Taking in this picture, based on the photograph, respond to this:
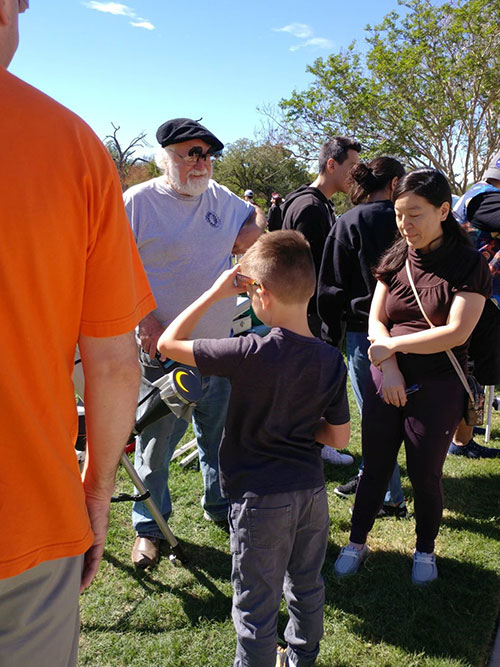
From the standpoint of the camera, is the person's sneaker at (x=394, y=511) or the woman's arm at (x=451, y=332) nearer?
the woman's arm at (x=451, y=332)

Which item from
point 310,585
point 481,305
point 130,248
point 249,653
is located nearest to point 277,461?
point 310,585

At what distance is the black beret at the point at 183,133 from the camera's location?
114 inches

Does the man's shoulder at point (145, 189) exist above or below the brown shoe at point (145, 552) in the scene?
above

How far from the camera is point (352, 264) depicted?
11.0 ft

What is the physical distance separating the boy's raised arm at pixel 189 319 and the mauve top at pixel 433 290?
1.10 m

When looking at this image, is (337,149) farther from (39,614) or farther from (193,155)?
(39,614)

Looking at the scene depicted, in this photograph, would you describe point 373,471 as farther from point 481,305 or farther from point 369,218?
point 369,218

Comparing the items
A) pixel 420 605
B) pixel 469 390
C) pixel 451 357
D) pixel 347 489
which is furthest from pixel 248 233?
pixel 420 605

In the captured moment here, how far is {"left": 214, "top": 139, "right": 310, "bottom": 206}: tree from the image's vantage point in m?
38.6

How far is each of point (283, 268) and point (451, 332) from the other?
105 cm

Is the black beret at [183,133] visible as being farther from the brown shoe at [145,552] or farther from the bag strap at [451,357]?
the brown shoe at [145,552]

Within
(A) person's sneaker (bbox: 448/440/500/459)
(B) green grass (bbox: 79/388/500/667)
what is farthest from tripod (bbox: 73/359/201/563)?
(A) person's sneaker (bbox: 448/440/500/459)

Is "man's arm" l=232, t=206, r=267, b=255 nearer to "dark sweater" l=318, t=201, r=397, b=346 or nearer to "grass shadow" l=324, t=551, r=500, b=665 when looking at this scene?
"dark sweater" l=318, t=201, r=397, b=346

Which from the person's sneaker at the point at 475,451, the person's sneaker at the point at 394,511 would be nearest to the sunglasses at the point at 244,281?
the person's sneaker at the point at 394,511
